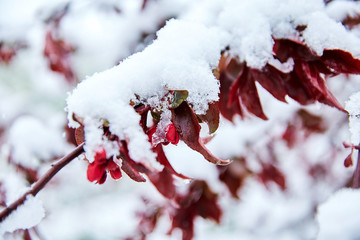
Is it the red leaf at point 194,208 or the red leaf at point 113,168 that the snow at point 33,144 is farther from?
the red leaf at point 113,168

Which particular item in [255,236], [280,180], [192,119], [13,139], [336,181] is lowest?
[255,236]

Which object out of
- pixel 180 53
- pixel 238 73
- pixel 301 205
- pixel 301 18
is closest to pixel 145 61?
pixel 180 53

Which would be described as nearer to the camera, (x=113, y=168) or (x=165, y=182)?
(x=113, y=168)

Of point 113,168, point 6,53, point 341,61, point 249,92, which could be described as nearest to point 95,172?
point 113,168

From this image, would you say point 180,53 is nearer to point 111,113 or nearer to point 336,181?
point 111,113

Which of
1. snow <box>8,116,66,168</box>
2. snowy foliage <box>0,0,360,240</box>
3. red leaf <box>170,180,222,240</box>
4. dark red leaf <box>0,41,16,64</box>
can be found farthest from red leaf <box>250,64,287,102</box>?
dark red leaf <box>0,41,16,64</box>

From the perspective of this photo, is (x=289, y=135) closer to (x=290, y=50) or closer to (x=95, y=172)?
(x=290, y=50)

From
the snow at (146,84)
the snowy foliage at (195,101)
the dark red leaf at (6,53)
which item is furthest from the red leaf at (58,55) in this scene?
the snow at (146,84)
